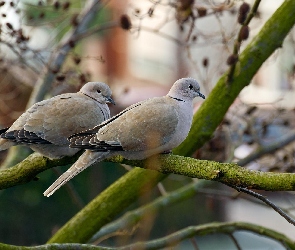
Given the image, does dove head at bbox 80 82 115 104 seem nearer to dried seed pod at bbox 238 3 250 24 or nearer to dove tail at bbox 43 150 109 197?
dove tail at bbox 43 150 109 197

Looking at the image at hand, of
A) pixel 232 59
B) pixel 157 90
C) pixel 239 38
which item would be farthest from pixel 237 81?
pixel 157 90

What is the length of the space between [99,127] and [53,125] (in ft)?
1.01

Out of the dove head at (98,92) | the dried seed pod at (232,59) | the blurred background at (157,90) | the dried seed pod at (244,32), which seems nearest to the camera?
the dove head at (98,92)

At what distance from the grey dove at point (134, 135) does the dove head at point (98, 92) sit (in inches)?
20.1

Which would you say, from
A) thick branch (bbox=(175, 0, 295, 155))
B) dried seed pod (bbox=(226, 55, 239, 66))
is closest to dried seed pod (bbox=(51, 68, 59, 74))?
thick branch (bbox=(175, 0, 295, 155))

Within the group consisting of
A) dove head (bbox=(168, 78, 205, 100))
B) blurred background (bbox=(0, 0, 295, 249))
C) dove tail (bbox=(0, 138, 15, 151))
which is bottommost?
blurred background (bbox=(0, 0, 295, 249))

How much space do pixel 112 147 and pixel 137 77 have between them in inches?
736

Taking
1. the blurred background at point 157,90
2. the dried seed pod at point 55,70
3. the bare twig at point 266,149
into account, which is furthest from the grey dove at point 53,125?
the bare twig at point 266,149

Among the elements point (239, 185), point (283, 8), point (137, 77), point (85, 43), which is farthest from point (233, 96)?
point (85, 43)

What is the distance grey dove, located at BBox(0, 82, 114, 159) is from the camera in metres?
3.73

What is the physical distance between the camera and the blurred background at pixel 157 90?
5270mm

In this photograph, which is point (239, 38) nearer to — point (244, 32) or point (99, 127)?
point (244, 32)

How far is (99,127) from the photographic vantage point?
3.59 m

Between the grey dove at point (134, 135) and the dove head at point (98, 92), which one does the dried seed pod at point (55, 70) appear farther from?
the grey dove at point (134, 135)
